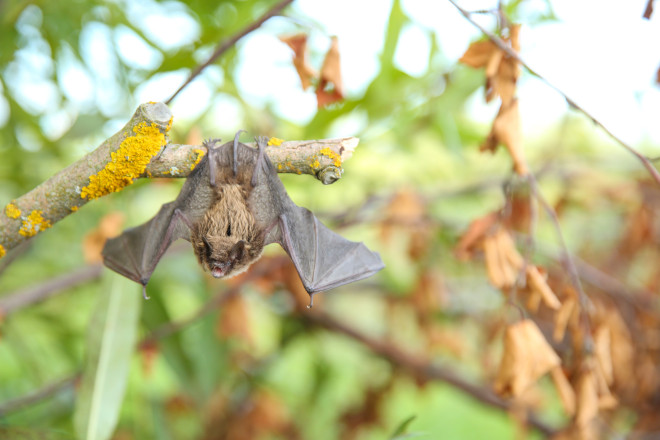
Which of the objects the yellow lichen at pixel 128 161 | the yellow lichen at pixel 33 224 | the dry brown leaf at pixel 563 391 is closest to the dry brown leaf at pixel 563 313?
the dry brown leaf at pixel 563 391

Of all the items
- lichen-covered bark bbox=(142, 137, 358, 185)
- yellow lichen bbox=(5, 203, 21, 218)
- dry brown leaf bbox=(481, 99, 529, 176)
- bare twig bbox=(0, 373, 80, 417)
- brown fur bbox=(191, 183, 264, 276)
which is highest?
lichen-covered bark bbox=(142, 137, 358, 185)

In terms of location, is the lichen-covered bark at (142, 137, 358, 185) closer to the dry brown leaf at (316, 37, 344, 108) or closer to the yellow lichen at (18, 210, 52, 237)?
the yellow lichen at (18, 210, 52, 237)

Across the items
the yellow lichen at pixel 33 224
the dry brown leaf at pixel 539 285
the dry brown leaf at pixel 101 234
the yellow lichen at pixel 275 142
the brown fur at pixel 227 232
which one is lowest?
the dry brown leaf at pixel 101 234

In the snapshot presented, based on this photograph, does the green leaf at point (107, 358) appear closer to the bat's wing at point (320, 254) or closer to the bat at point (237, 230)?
the bat at point (237, 230)

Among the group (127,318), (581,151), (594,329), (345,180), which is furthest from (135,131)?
(581,151)

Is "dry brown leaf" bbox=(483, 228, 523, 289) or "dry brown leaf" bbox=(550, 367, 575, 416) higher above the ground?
"dry brown leaf" bbox=(483, 228, 523, 289)

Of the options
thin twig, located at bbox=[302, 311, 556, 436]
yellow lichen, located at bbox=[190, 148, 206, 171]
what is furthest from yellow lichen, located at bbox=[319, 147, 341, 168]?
thin twig, located at bbox=[302, 311, 556, 436]

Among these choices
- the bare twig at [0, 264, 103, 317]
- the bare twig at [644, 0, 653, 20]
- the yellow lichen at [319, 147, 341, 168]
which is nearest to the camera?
the yellow lichen at [319, 147, 341, 168]
